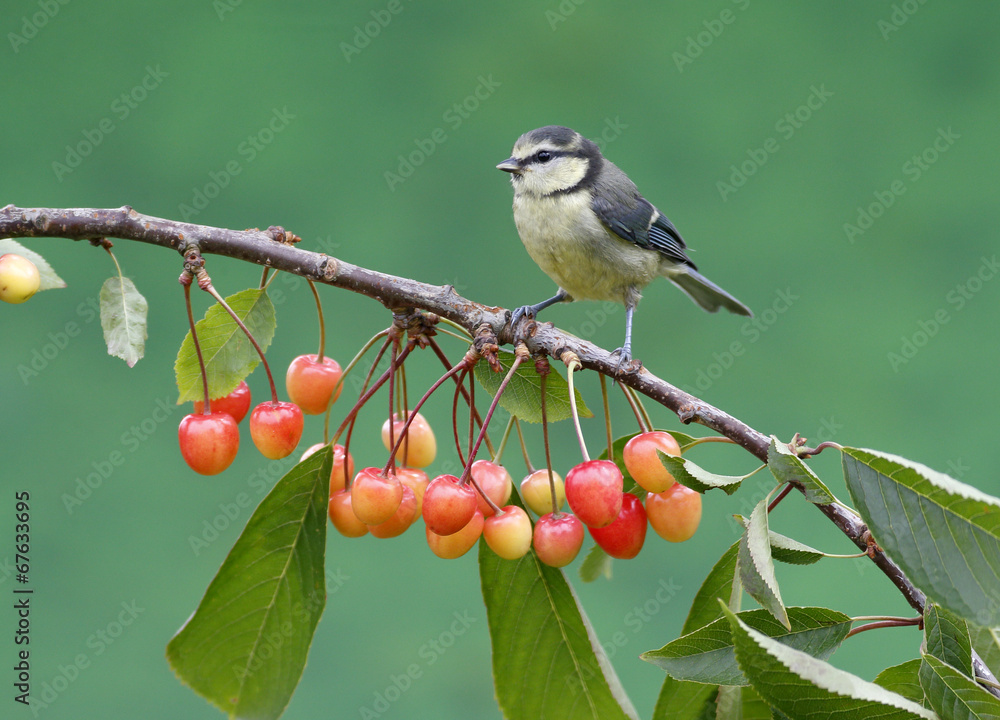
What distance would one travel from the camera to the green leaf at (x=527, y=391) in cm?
70

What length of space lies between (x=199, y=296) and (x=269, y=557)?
4.96ft

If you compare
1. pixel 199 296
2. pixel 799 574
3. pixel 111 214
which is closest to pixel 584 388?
pixel 799 574

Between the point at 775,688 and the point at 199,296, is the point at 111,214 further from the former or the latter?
the point at 199,296

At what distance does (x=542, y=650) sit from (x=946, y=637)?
29 centimetres

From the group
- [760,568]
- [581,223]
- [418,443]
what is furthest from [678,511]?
[581,223]

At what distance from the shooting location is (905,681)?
1.91 ft

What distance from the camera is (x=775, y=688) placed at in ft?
1.57

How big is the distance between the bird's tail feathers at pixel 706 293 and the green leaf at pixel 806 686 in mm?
934

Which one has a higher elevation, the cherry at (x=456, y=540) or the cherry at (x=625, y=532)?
the cherry at (x=625, y=532)

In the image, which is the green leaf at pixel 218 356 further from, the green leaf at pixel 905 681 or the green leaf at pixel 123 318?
the green leaf at pixel 905 681

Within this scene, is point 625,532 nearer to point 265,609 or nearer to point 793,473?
point 793,473

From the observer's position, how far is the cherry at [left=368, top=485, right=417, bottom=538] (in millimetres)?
654

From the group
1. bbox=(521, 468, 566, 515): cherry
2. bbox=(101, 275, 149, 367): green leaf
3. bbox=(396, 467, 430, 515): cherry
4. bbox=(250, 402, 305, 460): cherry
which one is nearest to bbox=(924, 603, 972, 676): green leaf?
bbox=(521, 468, 566, 515): cherry

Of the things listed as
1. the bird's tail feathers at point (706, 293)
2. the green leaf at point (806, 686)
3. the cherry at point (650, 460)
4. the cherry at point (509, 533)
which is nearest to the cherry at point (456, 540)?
the cherry at point (509, 533)
